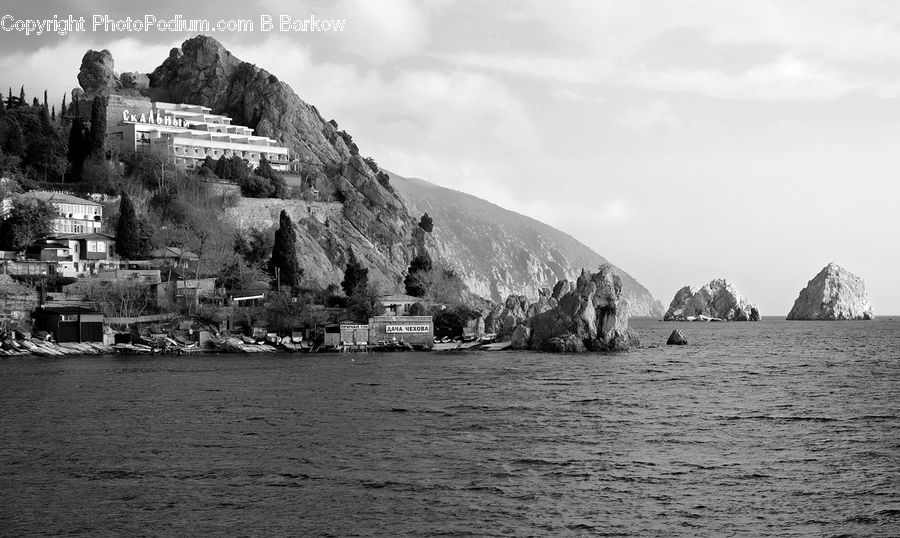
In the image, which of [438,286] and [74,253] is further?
[438,286]

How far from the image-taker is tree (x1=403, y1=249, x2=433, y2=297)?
84625 mm

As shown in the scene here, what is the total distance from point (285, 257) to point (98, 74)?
50962 millimetres

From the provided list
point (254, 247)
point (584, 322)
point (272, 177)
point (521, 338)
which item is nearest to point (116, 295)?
point (254, 247)

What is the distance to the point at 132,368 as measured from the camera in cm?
5356

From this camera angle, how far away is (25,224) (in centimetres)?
7512

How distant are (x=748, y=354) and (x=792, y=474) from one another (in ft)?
169

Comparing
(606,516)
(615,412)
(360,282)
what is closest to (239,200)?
(360,282)

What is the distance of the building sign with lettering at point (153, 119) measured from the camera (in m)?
97.7

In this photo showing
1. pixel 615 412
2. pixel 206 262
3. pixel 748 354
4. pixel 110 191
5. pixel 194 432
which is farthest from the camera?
pixel 110 191

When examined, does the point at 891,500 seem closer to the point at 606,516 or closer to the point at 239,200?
the point at 606,516

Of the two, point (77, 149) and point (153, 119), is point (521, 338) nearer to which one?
point (77, 149)

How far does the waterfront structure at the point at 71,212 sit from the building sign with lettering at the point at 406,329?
2772cm

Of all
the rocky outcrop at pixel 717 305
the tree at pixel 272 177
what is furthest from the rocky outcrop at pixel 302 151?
the rocky outcrop at pixel 717 305

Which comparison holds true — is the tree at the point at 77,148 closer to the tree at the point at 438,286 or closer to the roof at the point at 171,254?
the roof at the point at 171,254
